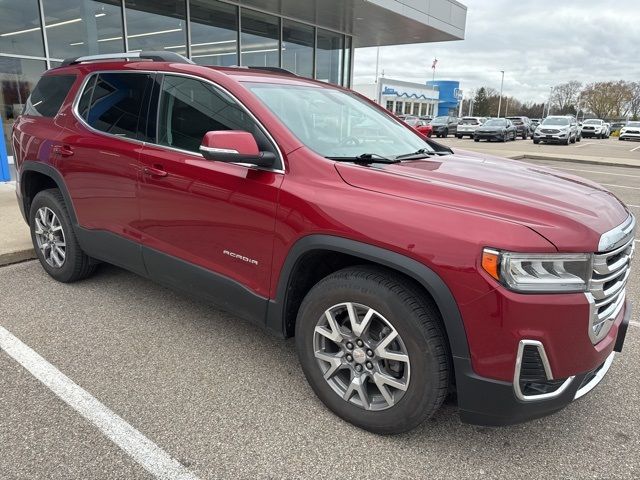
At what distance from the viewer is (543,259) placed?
78.0 inches

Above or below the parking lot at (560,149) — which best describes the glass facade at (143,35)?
above

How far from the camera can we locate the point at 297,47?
1579 cm

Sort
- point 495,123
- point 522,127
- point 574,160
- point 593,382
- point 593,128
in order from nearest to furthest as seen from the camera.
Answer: point 593,382 → point 574,160 → point 495,123 → point 522,127 → point 593,128

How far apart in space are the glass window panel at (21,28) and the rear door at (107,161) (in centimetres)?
795

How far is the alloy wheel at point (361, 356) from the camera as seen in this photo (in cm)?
233

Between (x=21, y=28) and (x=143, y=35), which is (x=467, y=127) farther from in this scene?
(x=21, y=28)

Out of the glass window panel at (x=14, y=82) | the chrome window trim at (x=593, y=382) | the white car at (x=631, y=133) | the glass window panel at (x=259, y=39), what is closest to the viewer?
the chrome window trim at (x=593, y=382)

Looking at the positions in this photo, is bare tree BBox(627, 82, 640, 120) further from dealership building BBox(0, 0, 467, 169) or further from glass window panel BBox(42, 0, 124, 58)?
glass window panel BBox(42, 0, 124, 58)

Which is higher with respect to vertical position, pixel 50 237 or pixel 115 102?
pixel 115 102

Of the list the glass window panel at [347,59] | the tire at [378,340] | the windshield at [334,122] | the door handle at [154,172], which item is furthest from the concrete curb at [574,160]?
the tire at [378,340]

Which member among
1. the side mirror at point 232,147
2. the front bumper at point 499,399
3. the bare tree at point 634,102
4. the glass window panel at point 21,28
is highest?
the bare tree at point 634,102

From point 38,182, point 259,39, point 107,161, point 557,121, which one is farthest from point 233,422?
point 557,121

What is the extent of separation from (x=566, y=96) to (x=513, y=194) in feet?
366

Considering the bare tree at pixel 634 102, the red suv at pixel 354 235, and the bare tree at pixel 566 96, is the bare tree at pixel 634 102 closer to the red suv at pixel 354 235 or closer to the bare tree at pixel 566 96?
the bare tree at pixel 566 96
